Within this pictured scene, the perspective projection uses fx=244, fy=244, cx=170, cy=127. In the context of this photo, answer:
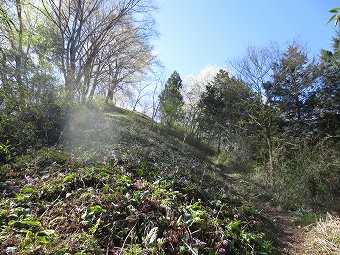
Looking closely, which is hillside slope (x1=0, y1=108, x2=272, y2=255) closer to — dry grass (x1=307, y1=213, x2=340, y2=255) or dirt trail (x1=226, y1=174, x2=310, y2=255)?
dirt trail (x1=226, y1=174, x2=310, y2=255)

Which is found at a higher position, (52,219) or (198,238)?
(198,238)

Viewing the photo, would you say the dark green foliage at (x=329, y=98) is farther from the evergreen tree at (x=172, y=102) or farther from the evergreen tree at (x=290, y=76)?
the evergreen tree at (x=172, y=102)

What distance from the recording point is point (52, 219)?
2.81 m

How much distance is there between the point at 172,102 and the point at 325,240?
19577 millimetres

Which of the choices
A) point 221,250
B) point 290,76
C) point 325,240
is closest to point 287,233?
point 325,240

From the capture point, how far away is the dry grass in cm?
336

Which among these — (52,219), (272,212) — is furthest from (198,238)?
(272,212)

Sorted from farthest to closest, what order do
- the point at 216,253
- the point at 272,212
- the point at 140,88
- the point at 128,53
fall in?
the point at 140,88
the point at 128,53
the point at 272,212
the point at 216,253

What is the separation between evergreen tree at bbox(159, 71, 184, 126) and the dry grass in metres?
18.5

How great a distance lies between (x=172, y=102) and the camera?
74.2 feet

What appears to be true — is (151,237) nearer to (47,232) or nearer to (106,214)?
(106,214)

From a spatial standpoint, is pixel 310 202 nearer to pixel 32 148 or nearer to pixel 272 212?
pixel 272 212

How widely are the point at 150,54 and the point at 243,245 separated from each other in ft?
58.5

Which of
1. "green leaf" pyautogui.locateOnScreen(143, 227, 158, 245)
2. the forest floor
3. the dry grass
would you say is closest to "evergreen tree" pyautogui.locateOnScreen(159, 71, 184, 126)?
the forest floor
